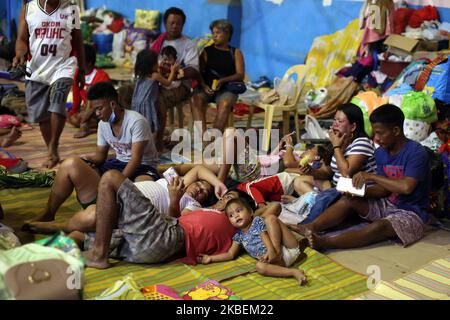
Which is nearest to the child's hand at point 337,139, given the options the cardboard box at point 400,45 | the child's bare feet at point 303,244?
the child's bare feet at point 303,244

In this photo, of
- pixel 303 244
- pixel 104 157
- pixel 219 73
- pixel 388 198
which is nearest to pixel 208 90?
pixel 219 73

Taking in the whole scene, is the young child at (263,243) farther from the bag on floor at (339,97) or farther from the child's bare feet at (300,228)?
the bag on floor at (339,97)

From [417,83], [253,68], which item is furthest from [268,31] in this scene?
[417,83]

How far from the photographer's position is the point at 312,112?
25.8ft

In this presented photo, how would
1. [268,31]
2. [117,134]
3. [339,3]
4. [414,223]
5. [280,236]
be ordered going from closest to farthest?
1. [280,236]
2. [414,223]
3. [117,134]
4. [339,3]
5. [268,31]

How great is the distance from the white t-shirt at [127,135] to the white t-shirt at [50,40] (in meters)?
1.24

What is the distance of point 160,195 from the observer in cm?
445

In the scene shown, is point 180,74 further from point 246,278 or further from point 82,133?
point 246,278

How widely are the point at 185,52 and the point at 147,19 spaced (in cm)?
494

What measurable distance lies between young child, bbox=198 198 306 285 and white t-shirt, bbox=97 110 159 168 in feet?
3.42

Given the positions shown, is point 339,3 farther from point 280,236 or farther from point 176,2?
point 280,236

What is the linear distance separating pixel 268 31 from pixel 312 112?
2.29 m

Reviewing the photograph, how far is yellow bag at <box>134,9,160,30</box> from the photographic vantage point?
449 inches

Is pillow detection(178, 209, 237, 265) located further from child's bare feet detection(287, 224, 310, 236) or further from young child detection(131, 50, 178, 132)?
young child detection(131, 50, 178, 132)
